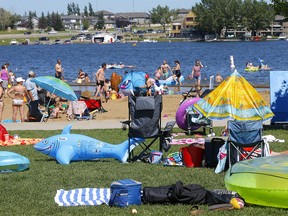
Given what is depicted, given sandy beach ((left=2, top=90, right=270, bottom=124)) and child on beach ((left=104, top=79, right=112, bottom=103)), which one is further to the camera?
child on beach ((left=104, top=79, right=112, bottom=103))

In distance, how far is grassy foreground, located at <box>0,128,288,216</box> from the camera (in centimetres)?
A: 912

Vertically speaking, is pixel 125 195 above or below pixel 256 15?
above

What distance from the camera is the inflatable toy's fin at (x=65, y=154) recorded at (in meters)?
12.8

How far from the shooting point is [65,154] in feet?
42.0

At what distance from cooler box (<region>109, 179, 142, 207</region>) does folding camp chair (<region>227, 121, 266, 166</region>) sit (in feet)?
8.45

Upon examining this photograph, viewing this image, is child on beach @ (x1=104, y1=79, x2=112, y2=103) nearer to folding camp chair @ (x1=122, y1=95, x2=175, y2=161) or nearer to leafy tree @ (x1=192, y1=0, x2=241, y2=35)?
folding camp chair @ (x1=122, y1=95, x2=175, y2=161)

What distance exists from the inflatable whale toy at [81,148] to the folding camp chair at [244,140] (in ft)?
6.43

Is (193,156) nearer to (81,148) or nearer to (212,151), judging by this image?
(212,151)

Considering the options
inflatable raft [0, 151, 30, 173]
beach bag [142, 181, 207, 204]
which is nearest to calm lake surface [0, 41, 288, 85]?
inflatable raft [0, 151, 30, 173]

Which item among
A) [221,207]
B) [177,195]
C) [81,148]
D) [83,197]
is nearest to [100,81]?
[81,148]

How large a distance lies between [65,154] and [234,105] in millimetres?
3157

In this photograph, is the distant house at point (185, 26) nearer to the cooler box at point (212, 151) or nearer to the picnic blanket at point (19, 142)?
the picnic blanket at point (19, 142)

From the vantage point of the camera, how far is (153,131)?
12883 mm

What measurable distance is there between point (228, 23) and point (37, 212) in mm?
158480
